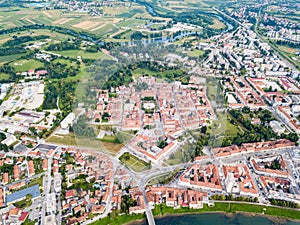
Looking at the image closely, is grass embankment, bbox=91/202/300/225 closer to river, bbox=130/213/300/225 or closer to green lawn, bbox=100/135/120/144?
river, bbox=130/213/300/225

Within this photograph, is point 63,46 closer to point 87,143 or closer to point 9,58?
point 9,58

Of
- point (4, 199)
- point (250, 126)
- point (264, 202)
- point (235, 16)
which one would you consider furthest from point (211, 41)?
point (4, 199)

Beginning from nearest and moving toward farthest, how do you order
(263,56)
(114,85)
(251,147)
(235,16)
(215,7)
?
(251,147) → (114,85) → (263,56) → (235,16) → (215,7)

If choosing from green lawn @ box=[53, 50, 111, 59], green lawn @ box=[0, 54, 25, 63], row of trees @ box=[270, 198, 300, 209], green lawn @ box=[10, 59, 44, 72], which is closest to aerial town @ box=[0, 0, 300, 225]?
row of trees @ box=[270, 198, 300, 209]

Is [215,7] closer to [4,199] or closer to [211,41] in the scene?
[211,41]

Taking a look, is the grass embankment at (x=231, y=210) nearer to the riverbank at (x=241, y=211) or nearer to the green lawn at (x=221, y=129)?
the riverbank at (x=241, y=211)

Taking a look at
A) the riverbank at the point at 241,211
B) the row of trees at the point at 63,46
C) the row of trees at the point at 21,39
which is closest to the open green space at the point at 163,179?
the riverbank at the point at 241,211
